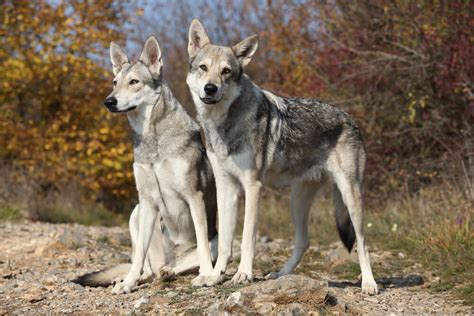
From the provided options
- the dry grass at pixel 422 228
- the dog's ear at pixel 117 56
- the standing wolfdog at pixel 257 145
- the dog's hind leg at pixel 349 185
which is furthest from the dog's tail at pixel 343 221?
the dog's ear at pixel 117 56

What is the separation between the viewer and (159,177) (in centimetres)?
627

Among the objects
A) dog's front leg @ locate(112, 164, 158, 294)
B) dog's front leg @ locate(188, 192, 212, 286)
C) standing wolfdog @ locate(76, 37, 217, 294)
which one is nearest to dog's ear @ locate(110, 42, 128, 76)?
standing wolfdog @ locate(76, 37, 217, 294)

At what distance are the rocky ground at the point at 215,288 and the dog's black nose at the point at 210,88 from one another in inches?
61.8

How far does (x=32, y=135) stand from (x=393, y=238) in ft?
27.2

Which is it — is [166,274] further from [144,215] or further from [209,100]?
[209,100]

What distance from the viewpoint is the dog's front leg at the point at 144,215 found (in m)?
6.25

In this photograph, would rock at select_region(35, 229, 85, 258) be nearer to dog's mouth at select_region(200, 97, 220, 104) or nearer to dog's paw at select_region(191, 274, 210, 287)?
dog's paw at select_region(191, 274, 210, 287)

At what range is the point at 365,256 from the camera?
637cm

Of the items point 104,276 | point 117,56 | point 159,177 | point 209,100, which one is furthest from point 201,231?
point 117,56

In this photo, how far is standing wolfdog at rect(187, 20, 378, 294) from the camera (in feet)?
19.3

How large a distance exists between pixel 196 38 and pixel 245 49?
0.46 meters

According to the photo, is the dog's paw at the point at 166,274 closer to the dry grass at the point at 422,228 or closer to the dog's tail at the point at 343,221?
the dog's tail at the point at 343,221

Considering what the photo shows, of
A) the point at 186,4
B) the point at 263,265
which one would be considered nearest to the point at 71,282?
the point at 263,265

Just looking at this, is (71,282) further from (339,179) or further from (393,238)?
(393,238)
